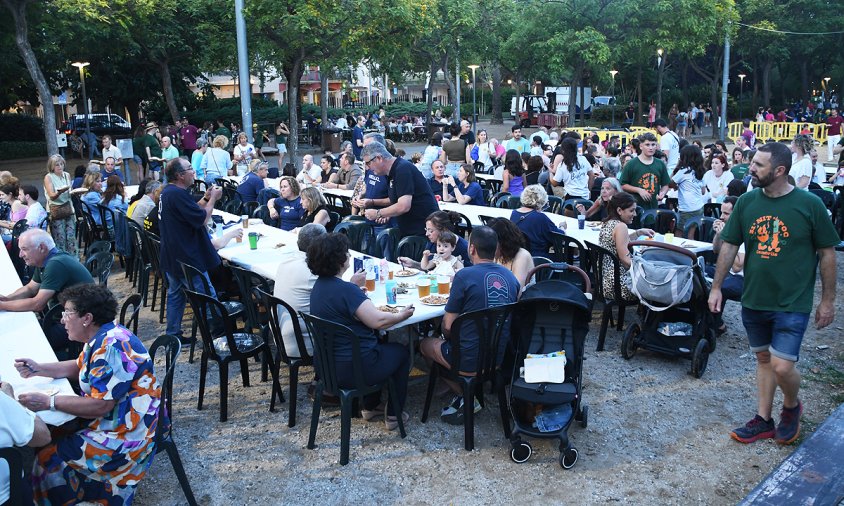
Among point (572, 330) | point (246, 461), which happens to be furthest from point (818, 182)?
point (246, 461)

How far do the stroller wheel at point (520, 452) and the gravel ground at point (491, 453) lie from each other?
1.7 inches

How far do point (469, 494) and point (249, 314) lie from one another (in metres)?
2.58

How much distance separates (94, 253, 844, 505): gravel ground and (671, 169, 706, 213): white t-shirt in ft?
10.1

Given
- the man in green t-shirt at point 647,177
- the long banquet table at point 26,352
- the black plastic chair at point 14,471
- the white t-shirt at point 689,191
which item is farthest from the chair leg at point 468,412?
the white t-shirt at point 689,191

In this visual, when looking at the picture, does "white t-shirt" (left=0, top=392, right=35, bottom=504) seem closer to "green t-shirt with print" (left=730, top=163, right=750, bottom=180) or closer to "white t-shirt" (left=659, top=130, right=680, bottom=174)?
"green t-shirt with print" (left=730, top=163, right=750, bottom=180)

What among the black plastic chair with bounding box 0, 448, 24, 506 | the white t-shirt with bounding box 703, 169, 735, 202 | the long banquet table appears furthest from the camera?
the white t-shirt with bounding box 703, 169, 735, 202

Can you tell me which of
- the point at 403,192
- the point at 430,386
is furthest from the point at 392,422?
the point at 403,192

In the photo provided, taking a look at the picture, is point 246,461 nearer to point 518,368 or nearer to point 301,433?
point 301,433

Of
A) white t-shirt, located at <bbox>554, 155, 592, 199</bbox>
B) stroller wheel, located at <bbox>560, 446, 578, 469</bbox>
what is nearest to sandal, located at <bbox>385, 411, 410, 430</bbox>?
stroller wheel, located at <bbox>560, 446, 578, 469</bbox>

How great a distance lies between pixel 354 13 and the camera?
18.2 metres

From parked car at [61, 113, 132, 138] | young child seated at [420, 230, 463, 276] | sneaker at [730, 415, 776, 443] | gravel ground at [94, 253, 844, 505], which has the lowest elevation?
gravel ground at [94, 253, 844, 505]

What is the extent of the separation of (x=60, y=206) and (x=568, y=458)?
752 cm

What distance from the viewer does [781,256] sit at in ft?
14.2

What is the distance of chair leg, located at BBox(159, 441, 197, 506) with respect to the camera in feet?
13.3
